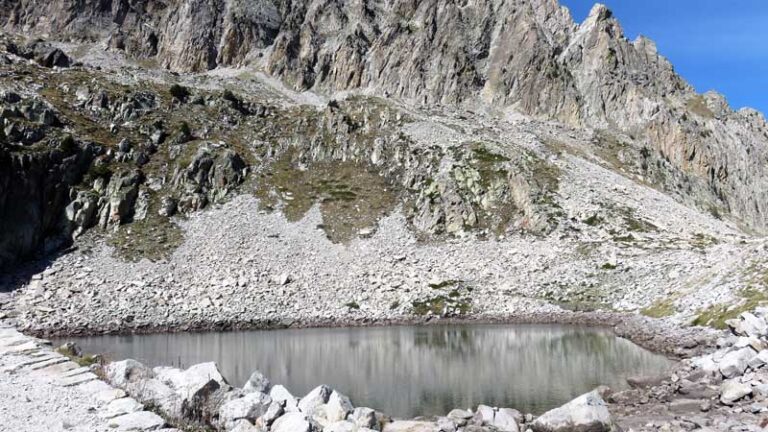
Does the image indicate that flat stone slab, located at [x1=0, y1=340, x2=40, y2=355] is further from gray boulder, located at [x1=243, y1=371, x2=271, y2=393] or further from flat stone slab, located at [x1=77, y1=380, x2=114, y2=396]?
gray boulder, located at [x1=243, y1=371, x2=271, y2=393]

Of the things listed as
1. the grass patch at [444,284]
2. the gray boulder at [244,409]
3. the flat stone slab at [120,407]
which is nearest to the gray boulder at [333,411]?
the gray boulder at [244,409]

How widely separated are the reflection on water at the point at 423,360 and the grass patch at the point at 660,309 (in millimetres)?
5222

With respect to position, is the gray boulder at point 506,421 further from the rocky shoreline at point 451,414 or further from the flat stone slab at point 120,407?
the flat stone slab at point 120,407

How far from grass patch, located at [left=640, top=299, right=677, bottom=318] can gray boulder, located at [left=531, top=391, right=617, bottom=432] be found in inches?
1326

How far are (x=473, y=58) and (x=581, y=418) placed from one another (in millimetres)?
141088

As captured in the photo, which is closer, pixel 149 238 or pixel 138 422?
pixel 138 422

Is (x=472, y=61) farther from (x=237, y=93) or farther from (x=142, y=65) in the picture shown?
(x=142, y=65)

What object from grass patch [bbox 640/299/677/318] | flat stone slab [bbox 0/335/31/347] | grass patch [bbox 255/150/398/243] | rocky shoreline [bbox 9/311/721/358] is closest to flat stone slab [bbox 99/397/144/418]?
flat stone slab [bbox 0/335/31/347]

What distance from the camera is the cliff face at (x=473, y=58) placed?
440 feet

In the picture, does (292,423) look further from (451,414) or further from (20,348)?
(20,348)

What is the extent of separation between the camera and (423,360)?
41.7 m

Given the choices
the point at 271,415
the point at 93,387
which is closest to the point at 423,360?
the point at 271,415

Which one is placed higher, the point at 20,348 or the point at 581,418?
the point at 20,348

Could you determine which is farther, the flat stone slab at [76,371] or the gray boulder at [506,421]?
the flat stone slab at [76,371]
